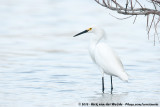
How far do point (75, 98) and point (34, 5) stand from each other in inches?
583

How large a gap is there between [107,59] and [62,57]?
3534 millimetres

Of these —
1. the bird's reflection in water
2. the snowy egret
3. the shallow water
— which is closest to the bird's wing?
the snowy egret

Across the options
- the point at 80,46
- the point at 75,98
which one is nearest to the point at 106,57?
the point at 75,98

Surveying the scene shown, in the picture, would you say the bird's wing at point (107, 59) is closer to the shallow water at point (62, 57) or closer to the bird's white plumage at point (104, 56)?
the bird's white plumage at point (104, 56)

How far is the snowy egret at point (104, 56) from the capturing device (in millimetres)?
10945

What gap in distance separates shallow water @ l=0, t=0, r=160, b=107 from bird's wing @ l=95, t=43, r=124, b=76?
0.33m

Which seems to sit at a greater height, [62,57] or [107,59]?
[107,59]

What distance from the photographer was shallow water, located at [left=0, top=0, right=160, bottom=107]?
9945mm

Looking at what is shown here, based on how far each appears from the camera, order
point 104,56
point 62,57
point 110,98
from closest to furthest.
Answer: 1. point 110,98
2. point 104,56
3. point 62,57

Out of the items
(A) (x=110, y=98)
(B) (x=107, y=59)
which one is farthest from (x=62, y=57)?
(A) (x=110, y=98)

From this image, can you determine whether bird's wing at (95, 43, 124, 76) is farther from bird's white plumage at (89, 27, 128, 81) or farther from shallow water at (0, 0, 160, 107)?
shallow water at (0, 0, 160, 107)

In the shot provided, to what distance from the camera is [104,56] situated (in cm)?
1119

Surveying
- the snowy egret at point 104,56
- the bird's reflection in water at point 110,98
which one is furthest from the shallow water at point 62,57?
the snowy egret at point 104,56

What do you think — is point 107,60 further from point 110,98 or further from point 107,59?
point 110,98
